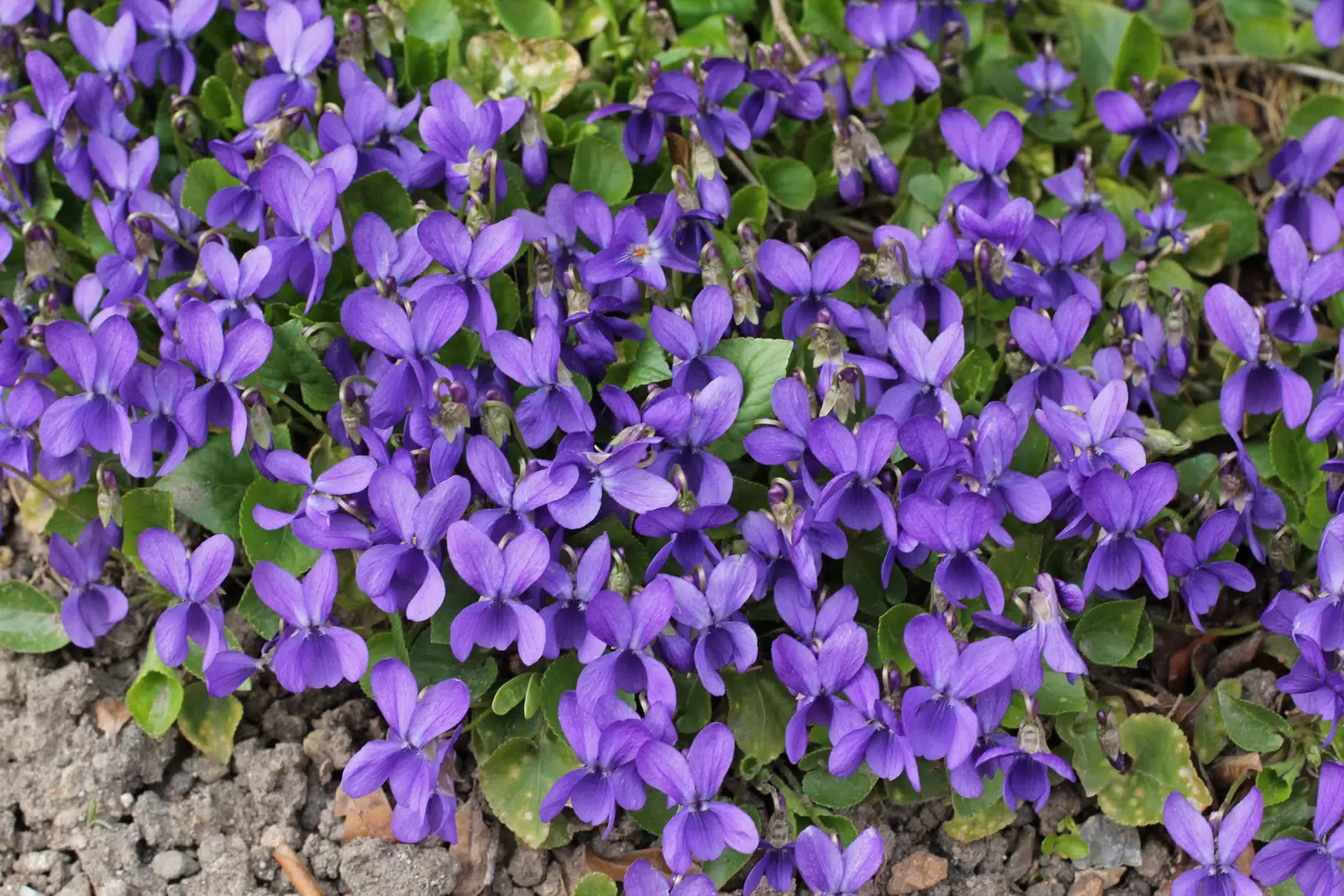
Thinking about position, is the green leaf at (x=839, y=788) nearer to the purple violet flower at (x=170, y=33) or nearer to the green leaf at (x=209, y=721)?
the green leaf at (x=209, y=721)

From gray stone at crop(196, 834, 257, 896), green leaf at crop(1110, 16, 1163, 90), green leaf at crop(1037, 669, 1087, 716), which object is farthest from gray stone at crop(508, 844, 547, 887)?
green leaf at crop(1110, 16, 1163, 90)

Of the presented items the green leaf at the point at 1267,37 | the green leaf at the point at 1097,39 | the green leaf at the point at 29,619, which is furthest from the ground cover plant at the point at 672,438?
the green leaf at the point at 1267,37

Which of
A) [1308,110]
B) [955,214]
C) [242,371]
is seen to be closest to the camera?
[242,371]

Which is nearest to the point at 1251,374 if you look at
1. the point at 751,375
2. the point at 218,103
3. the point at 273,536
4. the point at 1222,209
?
the point at 1222,209

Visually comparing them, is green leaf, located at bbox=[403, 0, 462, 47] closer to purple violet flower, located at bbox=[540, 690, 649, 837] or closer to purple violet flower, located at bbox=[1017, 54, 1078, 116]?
purple violet flower, located at bbox=[1017, 54, 1078, 116]

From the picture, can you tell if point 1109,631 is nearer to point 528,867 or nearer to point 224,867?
point 528,867

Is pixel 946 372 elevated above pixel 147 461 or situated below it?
above

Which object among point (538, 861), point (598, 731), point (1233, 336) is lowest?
point (538, 861)

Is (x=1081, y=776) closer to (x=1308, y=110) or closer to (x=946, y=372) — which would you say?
(x=946, y=372)

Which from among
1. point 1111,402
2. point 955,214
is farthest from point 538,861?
point 955,214
